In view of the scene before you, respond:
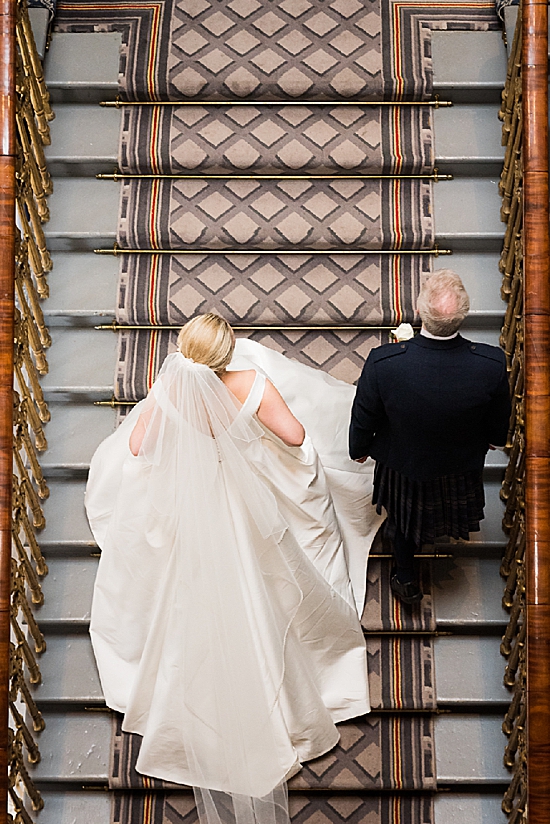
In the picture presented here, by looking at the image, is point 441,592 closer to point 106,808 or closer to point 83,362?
point 106,808

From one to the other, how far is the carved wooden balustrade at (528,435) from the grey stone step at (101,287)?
24cm

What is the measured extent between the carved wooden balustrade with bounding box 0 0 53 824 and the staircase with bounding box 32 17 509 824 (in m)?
0.09

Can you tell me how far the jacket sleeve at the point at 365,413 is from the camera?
337 centimetres

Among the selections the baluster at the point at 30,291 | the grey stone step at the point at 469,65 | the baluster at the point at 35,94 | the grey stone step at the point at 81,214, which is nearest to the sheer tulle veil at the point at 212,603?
the baluster at the point at 30,291

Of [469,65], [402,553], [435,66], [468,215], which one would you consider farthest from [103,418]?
[469,65]

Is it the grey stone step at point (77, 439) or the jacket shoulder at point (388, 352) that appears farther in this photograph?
the grey stone step at point (77, 439)

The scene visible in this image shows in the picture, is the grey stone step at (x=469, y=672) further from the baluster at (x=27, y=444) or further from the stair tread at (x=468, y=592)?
the baluster at (x=27, y=444)

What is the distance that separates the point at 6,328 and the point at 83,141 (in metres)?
1.52

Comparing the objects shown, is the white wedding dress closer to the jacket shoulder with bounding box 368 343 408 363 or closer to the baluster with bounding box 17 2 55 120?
the jacket shoulder with bounding box 368 343 408 363

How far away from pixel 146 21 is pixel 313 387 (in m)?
2.04

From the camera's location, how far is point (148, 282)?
4422 millimetres

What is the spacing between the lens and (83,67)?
4566mm

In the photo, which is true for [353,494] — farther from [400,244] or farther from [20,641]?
[20,641]

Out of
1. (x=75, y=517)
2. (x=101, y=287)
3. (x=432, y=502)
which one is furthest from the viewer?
(x=101, y=287)
